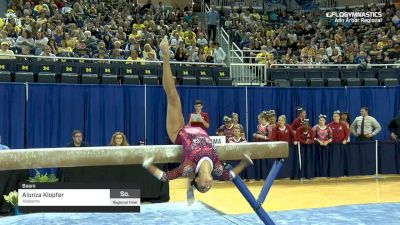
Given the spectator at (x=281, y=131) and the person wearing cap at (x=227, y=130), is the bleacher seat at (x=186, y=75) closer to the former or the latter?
the person wearing cap at (x=227, y=130)

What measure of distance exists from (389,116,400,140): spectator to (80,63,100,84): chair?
23.3 feet

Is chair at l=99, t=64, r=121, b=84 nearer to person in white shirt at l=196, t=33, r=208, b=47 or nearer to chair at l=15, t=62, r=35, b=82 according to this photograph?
chair at l=15, t=62, r=35, b=82

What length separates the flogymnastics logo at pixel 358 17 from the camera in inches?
834

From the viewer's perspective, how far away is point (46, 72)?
38.0ft

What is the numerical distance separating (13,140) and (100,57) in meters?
3.05

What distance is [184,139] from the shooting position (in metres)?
5.03

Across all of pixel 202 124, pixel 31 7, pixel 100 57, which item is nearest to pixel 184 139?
pixel 202 124

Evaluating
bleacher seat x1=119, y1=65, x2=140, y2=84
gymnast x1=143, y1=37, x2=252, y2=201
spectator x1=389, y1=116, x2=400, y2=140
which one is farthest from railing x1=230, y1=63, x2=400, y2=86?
gymnast x1=143, y1=37, x2=252, y2=201

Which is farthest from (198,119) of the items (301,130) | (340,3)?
(340,3)

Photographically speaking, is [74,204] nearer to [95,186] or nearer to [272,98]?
[95,186]

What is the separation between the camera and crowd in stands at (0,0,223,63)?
506 inches

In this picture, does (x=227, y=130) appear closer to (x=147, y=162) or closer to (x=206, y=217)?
(x=206, y=217)

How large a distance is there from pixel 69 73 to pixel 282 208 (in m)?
5.95

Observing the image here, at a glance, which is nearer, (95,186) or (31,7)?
(95,186)
